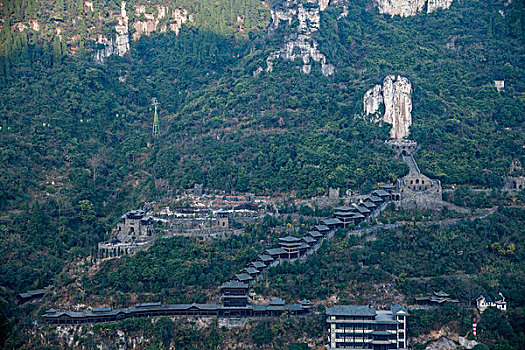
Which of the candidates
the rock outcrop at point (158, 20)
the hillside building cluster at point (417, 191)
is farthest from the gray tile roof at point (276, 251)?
the rock outcrop at point (158, 20)

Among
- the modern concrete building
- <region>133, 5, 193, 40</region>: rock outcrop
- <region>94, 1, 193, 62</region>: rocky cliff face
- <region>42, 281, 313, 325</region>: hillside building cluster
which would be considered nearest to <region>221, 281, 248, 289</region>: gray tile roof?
<region>42, 281, 313, 325</region>: hillside building cluster

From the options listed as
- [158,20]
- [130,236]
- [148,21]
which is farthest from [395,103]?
[148,21]

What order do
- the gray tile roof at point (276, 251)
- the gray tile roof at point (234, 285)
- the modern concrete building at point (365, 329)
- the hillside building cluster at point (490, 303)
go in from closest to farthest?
the modern concrete building at point (365, 329), the hillside building cluster at point (490, 303), the gray tile roof at point (234, 285), the gray tile roof at point (276, 251)

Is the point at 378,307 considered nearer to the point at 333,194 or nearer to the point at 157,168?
the point at 333,194

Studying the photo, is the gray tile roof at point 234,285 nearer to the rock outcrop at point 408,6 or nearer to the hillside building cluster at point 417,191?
the hillside building cluster at point 417,191

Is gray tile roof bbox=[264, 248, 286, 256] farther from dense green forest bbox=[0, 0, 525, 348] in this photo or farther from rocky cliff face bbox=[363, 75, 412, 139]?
rocky cliff face bbox=[363, 75, 412, 139]

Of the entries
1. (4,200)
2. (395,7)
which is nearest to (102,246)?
(4,200)
